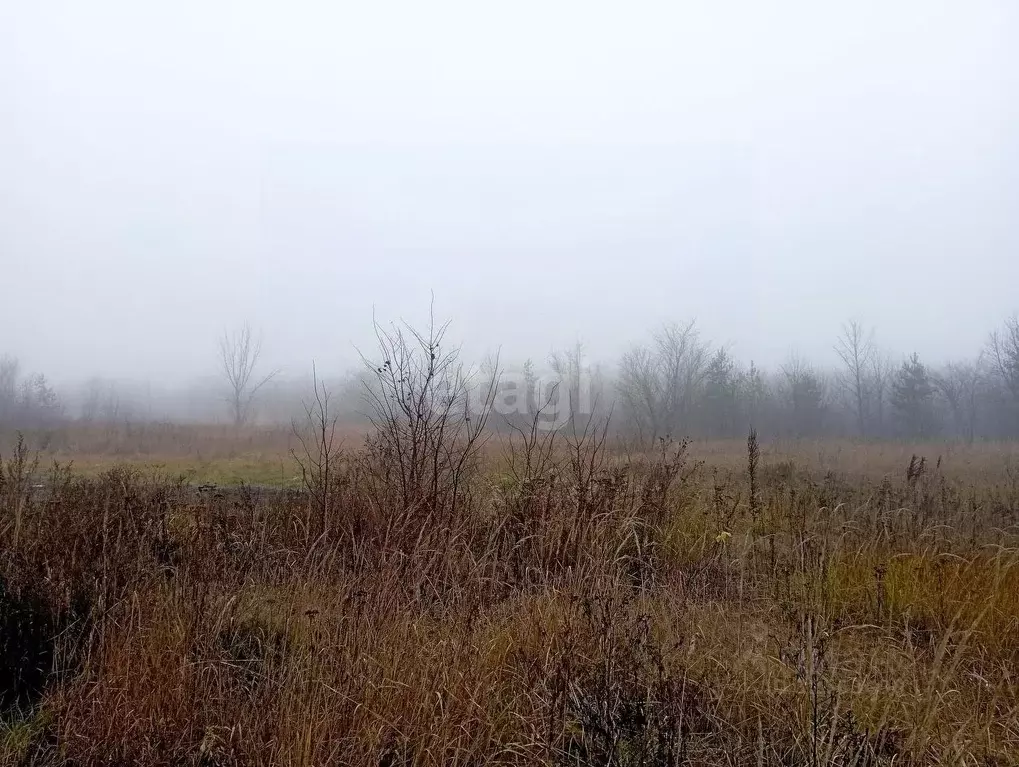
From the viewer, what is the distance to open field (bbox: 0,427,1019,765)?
75.7 inches

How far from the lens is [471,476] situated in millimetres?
5148

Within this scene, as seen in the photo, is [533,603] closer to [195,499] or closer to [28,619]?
[28,619]

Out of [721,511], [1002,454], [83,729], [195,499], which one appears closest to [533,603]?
[83,729]

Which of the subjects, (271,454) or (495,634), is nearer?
(495,634)

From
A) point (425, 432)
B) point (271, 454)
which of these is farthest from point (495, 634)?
point (271, 454)

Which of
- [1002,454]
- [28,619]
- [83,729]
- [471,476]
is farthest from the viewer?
[1002,454]

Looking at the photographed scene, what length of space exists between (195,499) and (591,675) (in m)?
4.51

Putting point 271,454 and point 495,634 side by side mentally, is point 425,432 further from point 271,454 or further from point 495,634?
point 271,454

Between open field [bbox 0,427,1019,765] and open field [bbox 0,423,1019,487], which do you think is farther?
open field [bbox 0,423,1019,487]

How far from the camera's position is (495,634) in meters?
2.55

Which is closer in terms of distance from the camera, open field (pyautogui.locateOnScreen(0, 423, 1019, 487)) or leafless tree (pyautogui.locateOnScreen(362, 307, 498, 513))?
leafless tree (pyautogui.locateOnScreen(362, 307, 498, 513))

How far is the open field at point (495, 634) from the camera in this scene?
1.92 meters

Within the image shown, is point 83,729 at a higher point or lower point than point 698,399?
lower

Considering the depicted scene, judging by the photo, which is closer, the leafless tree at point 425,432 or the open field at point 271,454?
Result: the leafless tree at point 425,432
